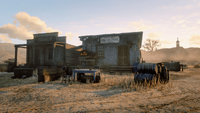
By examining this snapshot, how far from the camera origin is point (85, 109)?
300 centimetres

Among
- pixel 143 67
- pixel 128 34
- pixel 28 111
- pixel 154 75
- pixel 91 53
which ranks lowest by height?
pixel 28 111

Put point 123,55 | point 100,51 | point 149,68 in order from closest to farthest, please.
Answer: point 149,68 → point 123,55 → point 100,51

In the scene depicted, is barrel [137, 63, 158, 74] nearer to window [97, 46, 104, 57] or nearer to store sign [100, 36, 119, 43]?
store sign [100, 36, 119, 43]

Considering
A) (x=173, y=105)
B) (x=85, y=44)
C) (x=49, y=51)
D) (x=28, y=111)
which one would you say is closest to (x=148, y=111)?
(x=173, y=105)

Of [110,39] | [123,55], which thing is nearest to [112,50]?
[110,39]

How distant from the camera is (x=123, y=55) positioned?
1309cm

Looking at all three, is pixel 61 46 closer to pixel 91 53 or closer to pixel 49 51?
pixel 49 51

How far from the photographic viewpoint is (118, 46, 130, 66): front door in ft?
42.5

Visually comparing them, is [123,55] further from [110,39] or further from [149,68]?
[149,68]

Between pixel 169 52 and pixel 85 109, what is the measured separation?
51.9 meters

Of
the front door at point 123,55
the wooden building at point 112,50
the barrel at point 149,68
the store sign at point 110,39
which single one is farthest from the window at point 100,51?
the barrel at point 149,68

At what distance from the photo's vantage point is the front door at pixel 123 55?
1294 centimetres

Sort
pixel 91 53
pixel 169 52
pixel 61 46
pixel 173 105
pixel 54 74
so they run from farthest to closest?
pixel 169 52 → pixel 61 46 → pixel 91 53 → pixel 54 74 → pixel 173 105

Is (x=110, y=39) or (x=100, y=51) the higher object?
(x=110, y=39)
